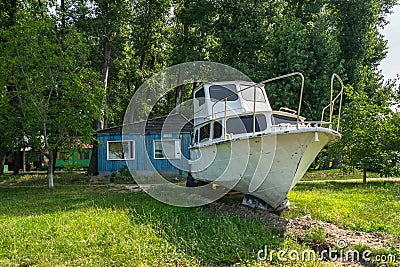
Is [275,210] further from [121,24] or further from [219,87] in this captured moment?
[121,24]

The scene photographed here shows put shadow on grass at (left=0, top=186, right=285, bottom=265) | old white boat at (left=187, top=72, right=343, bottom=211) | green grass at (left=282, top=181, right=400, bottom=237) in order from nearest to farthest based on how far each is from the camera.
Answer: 1. shadow on grass at (left=0, top=186, right=285, bottom=265)
2. green grass at (left=282, top=181, right=400, bottom=237)
3. old white boat at (left=187, top=72, right=343, bottom=211)

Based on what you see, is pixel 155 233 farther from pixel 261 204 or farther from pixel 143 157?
pixel 143 157

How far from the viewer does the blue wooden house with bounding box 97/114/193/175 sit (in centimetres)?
2091

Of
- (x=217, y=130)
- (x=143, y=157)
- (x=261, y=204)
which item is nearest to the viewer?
(x=261, y=204)

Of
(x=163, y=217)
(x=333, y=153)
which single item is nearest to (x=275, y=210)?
(x=163, y=217)

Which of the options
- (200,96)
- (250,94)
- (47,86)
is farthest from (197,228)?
(47,86)

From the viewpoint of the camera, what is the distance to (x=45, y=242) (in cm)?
617

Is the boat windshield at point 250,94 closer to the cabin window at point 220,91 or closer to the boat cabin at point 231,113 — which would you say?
the boat cabin at point 231,113

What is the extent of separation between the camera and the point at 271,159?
7211mm

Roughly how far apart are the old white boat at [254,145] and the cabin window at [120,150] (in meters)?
10.4

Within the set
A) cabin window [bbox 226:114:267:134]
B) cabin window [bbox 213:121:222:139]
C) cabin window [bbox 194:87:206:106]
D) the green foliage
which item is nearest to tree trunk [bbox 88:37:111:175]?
cabin window [bbox 194:87:206:106]

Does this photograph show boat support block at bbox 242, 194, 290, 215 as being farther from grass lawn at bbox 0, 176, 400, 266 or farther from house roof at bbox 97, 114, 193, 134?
house roof at bbox 97, 114, 193, 134

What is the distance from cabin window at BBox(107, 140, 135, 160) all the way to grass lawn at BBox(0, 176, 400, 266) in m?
11.3

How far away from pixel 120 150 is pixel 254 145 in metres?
15.1
